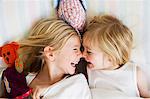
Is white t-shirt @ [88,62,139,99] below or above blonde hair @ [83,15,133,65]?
below

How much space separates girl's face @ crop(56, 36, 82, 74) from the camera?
4.00 ft

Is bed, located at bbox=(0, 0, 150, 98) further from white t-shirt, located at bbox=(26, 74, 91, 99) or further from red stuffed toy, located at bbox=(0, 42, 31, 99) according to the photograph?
white t-shirt, located at bbox=(26, 74, 91, 99)

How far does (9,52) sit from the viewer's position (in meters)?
1.22

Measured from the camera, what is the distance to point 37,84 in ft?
4.03

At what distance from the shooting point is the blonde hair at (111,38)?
1.22 meters

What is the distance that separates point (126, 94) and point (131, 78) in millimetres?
56

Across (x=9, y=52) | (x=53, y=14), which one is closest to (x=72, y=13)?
(x=53, y=14)

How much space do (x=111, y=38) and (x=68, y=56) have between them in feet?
Answer: 0.50

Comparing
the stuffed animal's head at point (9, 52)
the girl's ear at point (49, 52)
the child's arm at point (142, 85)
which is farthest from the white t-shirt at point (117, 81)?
the stuffed animal's head at point (9, 52)

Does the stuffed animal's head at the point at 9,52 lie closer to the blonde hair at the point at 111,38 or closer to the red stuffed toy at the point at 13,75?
the red stuffed toy at the point at 13,75

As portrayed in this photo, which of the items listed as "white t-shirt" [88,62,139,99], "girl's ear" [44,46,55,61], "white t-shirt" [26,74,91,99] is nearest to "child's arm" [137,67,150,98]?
"white t-shirt" [88,62,139,99]

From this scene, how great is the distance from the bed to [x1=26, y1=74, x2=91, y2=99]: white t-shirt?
8.1 inches

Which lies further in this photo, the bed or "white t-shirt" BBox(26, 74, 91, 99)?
the bed

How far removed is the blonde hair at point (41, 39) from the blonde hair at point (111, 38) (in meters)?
0.06
